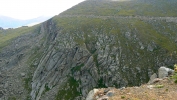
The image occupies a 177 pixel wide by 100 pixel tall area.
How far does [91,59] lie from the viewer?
74.0 m

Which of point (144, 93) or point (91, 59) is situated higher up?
point (144, 93)

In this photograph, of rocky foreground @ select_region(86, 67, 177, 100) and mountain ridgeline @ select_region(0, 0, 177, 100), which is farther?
mountain ridgeline @ select_region(0, 0, 177, 100)

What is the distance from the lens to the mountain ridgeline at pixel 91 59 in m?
67.4

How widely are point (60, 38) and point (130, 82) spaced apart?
1556 inches

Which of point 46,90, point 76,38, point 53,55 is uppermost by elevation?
point 76,38

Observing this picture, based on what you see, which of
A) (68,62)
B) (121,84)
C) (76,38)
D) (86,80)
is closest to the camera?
(121,84)

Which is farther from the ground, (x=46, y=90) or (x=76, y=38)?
(x=76, y=38)

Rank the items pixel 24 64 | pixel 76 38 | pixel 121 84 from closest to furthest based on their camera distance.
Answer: pixel 121 84 < pixel 76 38 < pixel 24 64

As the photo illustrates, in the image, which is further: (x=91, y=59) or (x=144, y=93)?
(x=91, y=59)

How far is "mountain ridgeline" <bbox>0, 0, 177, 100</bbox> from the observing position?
221ft

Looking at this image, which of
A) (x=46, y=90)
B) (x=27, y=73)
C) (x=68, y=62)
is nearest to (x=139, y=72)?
(x=68, y=62)

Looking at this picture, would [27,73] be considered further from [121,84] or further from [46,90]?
[121,84]

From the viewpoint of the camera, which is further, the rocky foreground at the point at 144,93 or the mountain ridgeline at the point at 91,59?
the mountain ridgeline at the point at 91,59

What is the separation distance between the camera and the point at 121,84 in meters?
64.2
